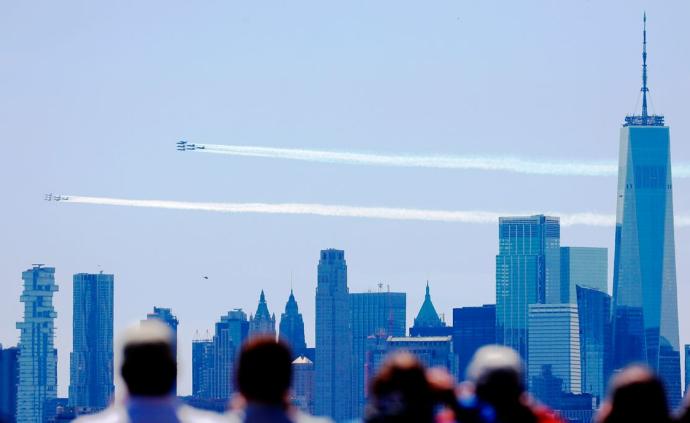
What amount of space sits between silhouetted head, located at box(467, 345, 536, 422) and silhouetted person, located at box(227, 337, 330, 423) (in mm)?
1888

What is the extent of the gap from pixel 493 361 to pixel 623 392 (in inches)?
57.8

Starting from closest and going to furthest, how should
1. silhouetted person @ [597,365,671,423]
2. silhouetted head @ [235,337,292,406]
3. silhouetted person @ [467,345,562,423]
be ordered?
silhouetted head @ [235,337,292,406]
silhouetted person @ [597,365,671,423]
silhouetted person @ [467,345,562,423]

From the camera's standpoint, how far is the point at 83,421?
2025 centimetres

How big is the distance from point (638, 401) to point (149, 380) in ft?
14.0

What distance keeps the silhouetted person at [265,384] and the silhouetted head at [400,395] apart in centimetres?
66

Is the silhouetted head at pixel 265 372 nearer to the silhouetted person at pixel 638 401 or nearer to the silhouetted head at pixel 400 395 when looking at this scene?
the silhouetted head at pixel 400 395

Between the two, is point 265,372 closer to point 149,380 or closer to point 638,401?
point 149,380

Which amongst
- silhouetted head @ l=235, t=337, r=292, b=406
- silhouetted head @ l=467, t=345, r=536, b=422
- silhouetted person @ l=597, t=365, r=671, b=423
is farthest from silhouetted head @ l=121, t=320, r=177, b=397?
silhouetted person @ l=597, t=365, r=671, b=423

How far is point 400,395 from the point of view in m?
20.3

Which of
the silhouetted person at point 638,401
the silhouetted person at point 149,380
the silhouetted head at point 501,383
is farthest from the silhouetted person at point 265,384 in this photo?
the silhouetted person at point 638,401

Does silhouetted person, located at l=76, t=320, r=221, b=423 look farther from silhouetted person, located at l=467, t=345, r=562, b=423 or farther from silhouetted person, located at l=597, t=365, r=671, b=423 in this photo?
silhouetted person, located at l=597, t=365, r=671, b=423

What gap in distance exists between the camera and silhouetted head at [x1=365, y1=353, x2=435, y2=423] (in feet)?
66.3

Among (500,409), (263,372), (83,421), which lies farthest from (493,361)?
(83,421)

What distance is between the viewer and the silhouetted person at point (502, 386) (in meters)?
21.6
